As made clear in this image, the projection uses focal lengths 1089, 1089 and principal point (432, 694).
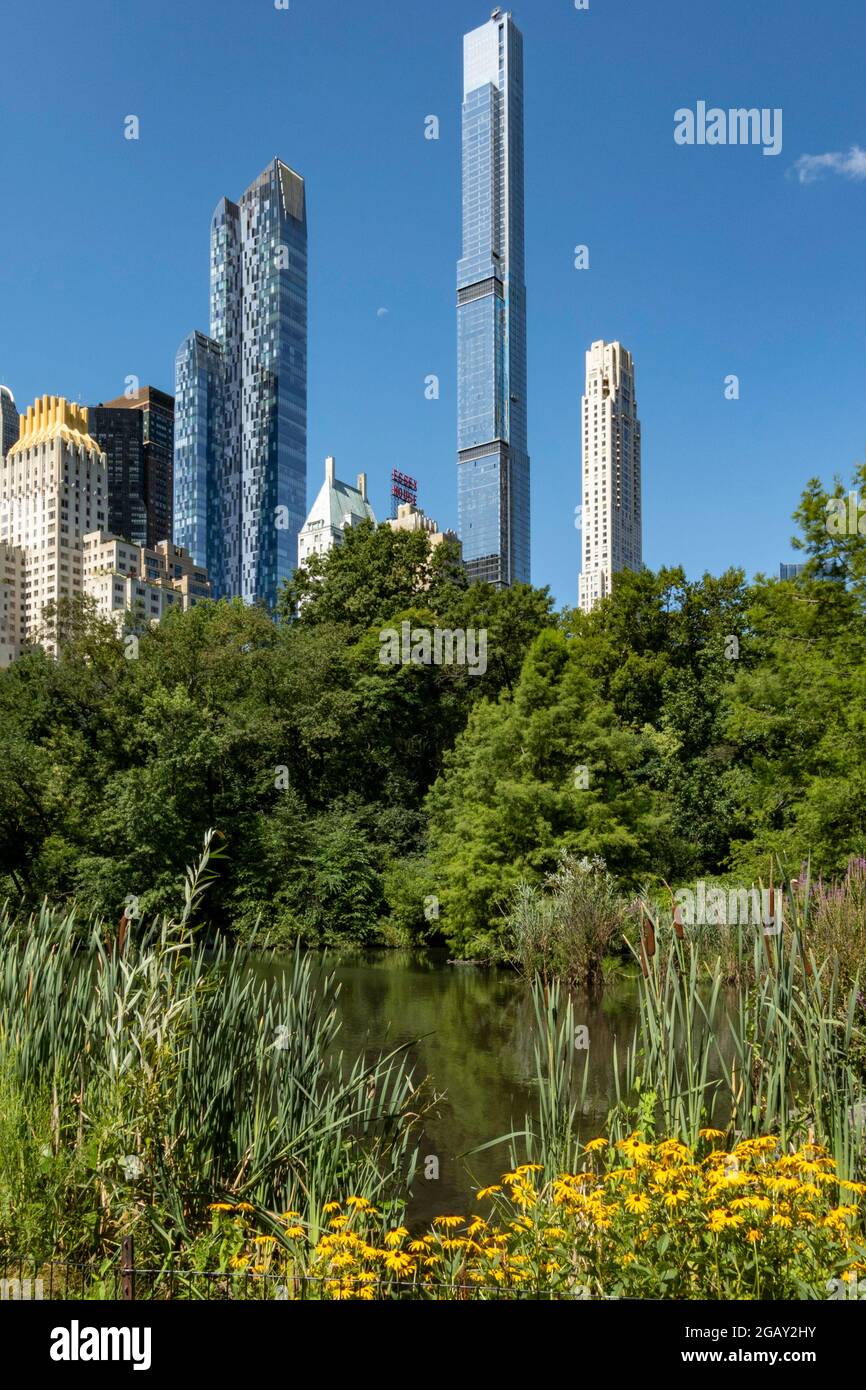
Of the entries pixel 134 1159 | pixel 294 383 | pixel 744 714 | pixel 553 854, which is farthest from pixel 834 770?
pixel 294 383

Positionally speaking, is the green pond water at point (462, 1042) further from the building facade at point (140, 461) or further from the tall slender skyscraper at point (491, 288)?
the building facade at point (140, 461)

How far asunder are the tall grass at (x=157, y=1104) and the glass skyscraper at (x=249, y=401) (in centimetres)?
15059

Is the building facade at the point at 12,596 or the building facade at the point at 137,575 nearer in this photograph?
the building facade at the point at 137,575

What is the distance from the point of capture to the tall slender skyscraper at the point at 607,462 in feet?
397

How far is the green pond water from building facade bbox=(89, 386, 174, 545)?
6100 inches

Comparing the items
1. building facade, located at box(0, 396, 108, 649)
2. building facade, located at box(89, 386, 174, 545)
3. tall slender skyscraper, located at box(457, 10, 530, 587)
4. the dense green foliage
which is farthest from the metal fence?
building facade, located at box(89, 386, 174, 545)

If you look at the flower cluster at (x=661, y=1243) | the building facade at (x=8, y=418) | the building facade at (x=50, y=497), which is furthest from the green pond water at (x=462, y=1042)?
the building facade at (x=8, y=418)

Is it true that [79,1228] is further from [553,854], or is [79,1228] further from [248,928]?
[248,928]

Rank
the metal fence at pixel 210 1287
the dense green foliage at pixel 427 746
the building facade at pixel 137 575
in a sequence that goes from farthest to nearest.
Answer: the building facade at pixel 137 575 < the dense green foliage at pixel 427 746 < the metal fence at pixel 210 1287

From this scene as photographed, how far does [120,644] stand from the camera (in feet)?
82.1

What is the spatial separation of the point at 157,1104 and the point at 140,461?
177 meters

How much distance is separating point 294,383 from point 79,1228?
171 m

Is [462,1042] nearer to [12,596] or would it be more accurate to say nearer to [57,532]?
[57,532]

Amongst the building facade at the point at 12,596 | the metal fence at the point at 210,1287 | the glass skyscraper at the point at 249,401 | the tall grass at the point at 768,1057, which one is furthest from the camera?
the glass skyscraper at the point at 249,401
